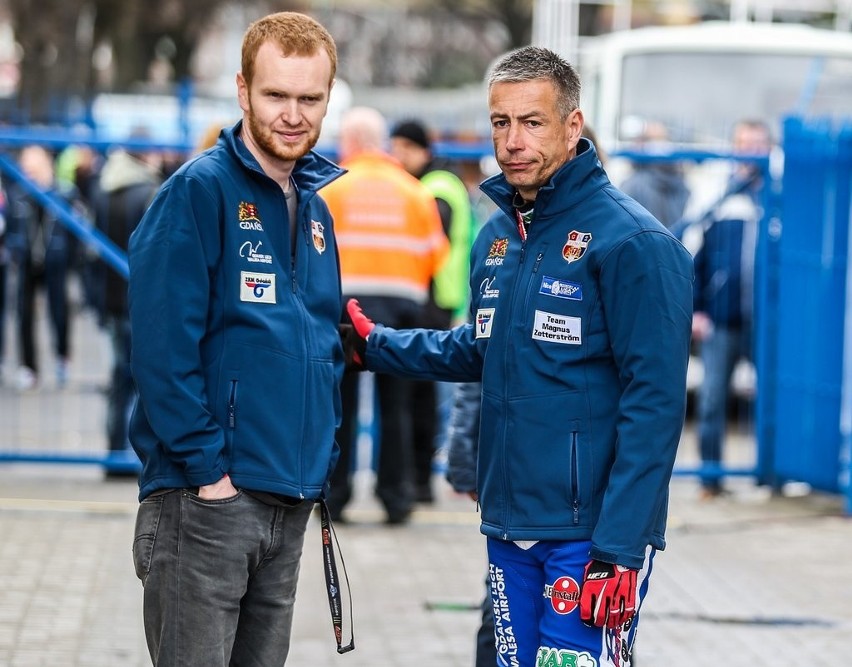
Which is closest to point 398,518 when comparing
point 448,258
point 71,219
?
point 448,258

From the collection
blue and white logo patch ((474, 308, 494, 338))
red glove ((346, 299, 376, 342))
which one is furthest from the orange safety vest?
blue and white logo patch ((474, 308, 494, 338))

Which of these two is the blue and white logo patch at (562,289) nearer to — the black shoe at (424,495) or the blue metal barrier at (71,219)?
the black shoe at (424,495)

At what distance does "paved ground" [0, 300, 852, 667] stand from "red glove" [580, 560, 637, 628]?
2.36 meters

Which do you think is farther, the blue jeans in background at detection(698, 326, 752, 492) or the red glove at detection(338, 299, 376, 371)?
the blue jeans in background at detection(698, 326, 752, 492)

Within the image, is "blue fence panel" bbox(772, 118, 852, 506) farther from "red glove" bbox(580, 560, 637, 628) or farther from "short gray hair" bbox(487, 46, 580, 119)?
"red glove" bbox(580, 560, 637, 628)

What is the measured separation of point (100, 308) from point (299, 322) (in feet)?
21.1

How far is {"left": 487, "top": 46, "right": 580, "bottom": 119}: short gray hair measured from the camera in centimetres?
392

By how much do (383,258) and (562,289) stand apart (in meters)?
4.58

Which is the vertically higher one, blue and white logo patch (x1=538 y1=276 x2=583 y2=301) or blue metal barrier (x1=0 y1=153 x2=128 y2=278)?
blue and white logo patch (x1=538 y1=276 x2=583 y2=301)

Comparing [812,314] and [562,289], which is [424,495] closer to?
[812,314]

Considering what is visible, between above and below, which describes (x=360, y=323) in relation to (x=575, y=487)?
above

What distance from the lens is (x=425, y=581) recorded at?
7434mm

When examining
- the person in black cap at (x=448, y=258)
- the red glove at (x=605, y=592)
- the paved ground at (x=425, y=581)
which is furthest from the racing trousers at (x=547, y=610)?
the person in black cap at (x=448, y=258)

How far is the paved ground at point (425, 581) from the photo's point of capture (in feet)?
20.5
